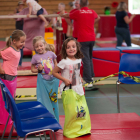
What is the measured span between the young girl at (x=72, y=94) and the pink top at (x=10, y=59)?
0.51 m

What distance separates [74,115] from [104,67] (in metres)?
2.52

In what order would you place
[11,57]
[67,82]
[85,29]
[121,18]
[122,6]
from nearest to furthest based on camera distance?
[67,82], [11,57], [85,29], [122,6], [121,18]

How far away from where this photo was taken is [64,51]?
2.64m

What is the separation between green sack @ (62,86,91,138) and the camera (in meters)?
2.54

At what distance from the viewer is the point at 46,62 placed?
112 inches

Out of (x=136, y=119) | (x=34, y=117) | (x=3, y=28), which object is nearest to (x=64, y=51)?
(x=34, y=117)

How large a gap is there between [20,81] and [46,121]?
2.44 meters

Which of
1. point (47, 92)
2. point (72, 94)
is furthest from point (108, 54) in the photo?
point (72, 94)

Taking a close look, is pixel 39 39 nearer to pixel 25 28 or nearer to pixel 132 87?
pixel 25 28

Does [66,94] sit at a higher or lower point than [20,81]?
higher

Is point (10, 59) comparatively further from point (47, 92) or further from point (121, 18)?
point (121, 18)

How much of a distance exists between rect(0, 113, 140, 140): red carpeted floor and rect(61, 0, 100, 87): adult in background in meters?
1.37

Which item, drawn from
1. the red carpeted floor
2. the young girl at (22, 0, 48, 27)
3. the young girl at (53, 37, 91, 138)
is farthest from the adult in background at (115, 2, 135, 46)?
the young girl at (53, 37, 91, 138)

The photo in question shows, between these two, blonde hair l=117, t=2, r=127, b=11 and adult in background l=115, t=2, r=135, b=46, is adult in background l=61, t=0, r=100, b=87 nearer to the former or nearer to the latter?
blonde hair l=117, t=2, r=127, b=11
